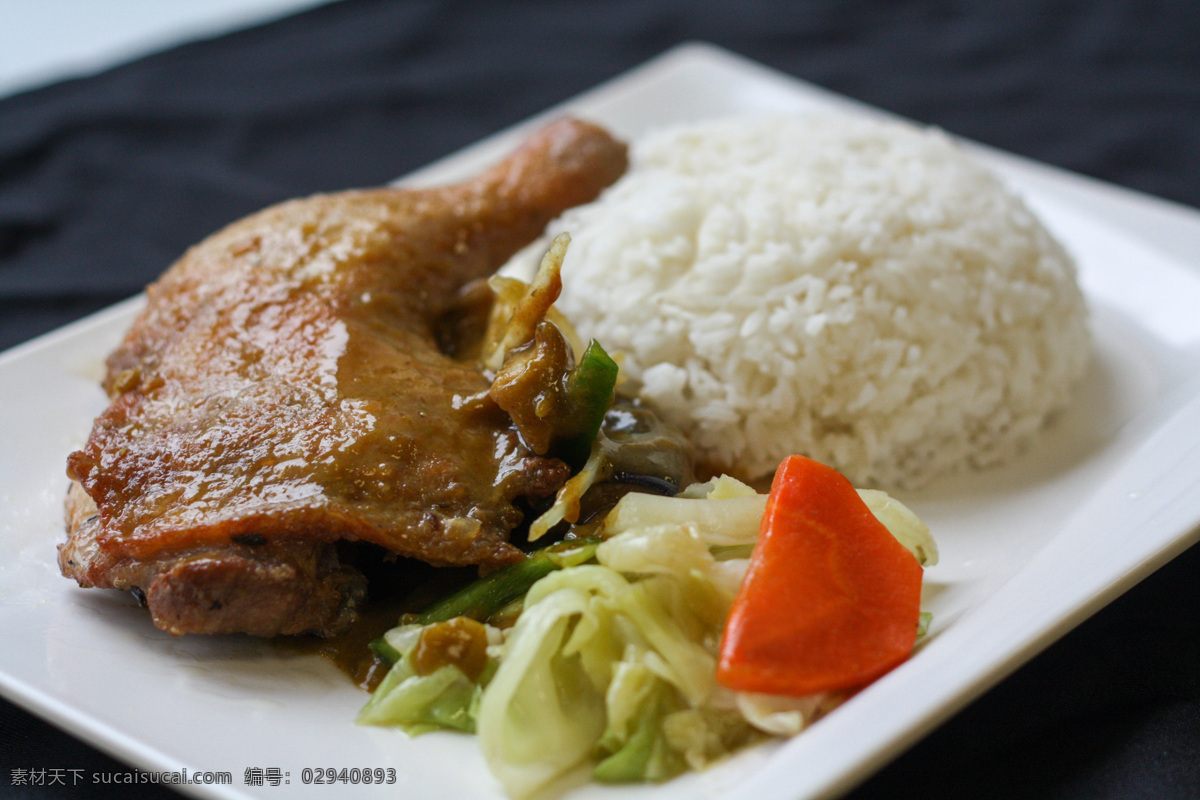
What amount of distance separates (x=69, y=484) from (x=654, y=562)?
1823 millimetres

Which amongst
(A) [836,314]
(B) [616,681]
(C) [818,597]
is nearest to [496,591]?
(B) [616,681]

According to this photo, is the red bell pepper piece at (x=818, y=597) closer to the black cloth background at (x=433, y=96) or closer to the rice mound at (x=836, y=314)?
the rice mound at (x=836, y=314)

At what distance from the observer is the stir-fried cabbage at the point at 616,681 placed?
2162 millimetres

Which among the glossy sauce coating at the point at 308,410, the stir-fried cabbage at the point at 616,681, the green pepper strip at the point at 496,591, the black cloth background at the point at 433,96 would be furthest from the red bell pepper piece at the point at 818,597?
the black cloth background at the point at 433,96

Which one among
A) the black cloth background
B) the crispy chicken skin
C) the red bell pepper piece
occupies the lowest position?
the black cloth background

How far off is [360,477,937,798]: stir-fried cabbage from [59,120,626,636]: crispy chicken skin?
0.92ft

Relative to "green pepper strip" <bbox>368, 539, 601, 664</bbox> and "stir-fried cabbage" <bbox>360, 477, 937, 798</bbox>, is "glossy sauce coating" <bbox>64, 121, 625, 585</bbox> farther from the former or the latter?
"stir-fried cabbage" <bbox>360, 477, 937, 798</bbox>

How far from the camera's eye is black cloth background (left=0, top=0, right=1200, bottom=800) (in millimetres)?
5500

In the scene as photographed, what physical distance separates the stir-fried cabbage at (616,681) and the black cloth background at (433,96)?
6.66 ft

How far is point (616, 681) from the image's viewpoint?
2.21 meters

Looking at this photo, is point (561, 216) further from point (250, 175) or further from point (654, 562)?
point (250, 175)

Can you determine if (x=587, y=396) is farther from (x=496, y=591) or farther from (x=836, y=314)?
(x=836, y=314)

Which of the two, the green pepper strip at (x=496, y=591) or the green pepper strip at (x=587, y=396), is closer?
the green pepper strip at (x=496, y=591)

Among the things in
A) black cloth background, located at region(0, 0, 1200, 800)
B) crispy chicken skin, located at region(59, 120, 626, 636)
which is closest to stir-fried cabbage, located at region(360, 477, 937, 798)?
crispy chicken skin, located at region(59, 120, 626, 636)
